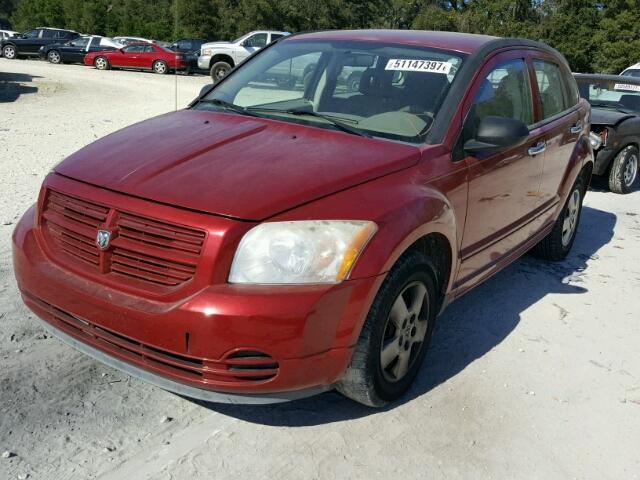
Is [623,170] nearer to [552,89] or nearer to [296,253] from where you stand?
[552,89]

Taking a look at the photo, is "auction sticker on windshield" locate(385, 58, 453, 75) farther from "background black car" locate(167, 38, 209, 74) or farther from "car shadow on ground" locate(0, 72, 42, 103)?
"background black car" locate(167, 38, 209, 74)

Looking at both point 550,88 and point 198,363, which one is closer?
point 198,363

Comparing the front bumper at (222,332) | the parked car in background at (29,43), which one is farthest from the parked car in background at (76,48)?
the front bumper at (222,332)

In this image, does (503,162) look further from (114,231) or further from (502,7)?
(502,7)

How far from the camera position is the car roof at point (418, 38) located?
4070 mm

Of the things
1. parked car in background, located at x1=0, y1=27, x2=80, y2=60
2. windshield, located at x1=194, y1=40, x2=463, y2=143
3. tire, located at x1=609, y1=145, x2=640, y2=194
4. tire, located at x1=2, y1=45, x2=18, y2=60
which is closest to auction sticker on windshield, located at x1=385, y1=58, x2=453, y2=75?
windshield, located at x1=194, y1=40, x2=463, y2=143

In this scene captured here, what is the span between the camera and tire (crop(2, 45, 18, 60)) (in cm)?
3269

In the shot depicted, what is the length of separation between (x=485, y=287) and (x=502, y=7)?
4266 centimetres

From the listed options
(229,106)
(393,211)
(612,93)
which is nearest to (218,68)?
(612,93)

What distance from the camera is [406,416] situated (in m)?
3.32

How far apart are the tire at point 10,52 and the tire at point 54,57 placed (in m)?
2.45

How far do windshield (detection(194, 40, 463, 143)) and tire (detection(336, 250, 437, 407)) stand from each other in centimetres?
80

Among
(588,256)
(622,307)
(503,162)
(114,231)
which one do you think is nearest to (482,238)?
(503,162)

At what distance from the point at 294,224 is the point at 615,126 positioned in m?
6.83
